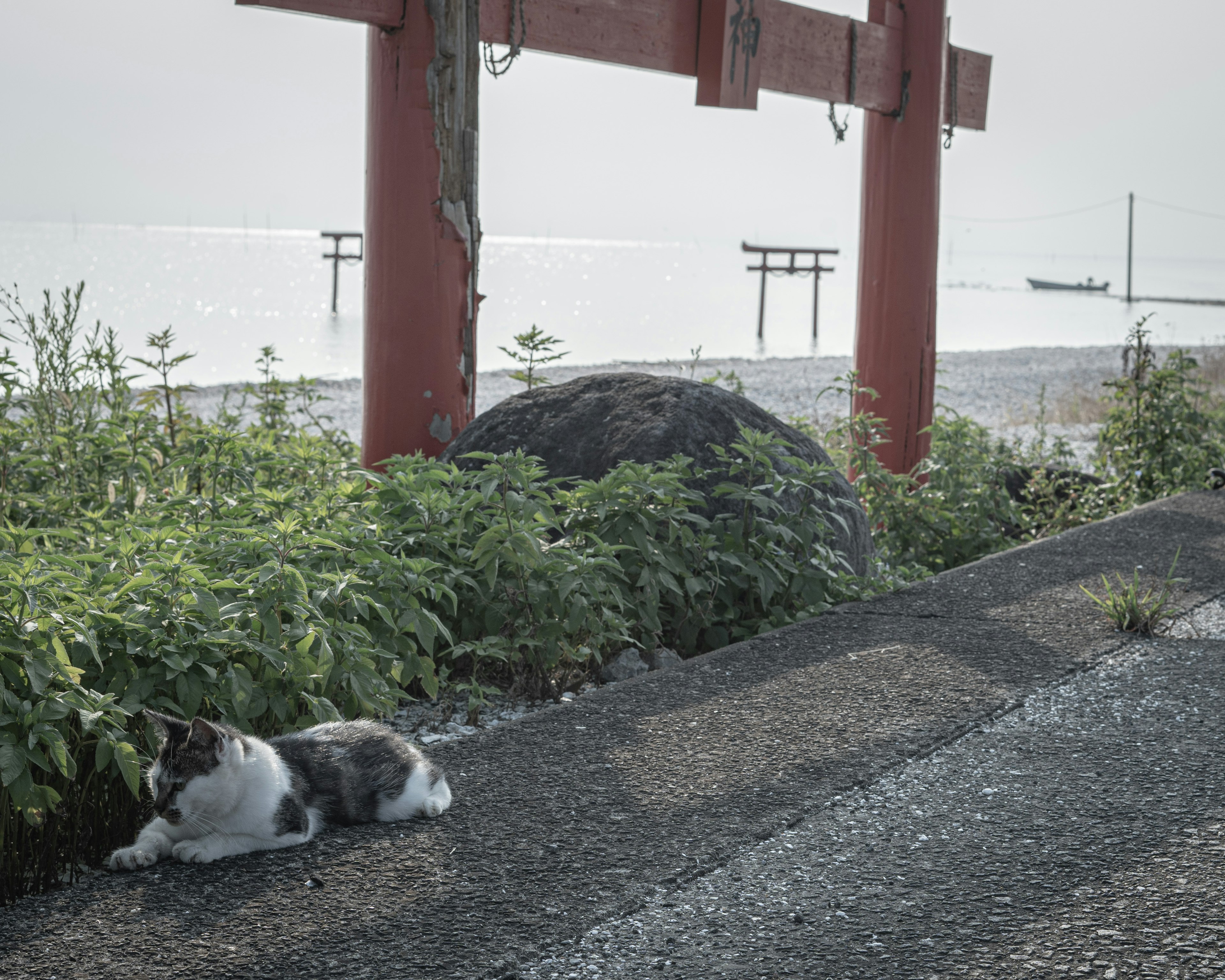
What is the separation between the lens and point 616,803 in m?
2.62

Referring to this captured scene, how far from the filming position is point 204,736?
2.29 metres

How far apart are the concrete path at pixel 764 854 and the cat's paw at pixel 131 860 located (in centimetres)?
4

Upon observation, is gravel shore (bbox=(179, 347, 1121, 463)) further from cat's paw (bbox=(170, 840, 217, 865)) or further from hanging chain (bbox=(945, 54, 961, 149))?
cat's paw (bbox=(170, 840, 217, 865))

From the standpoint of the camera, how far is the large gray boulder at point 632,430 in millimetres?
4766

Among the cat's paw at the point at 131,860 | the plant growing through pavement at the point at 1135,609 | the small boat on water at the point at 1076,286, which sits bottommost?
the cat's paw at the point at 131,860

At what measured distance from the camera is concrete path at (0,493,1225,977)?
2.03m

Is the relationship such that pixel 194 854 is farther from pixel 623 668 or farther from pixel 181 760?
pixel 623 668

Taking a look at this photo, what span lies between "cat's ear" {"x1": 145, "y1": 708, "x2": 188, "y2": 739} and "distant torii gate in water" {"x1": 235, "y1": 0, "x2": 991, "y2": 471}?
10.7 ft

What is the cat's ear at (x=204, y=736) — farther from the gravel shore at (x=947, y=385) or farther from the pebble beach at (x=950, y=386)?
the gravel shore at (x=947, y=385)

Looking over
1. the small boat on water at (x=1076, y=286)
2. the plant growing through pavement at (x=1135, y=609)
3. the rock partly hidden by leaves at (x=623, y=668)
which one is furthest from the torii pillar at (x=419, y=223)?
the small boat on water at (x=1076, y=286)

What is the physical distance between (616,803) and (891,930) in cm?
74

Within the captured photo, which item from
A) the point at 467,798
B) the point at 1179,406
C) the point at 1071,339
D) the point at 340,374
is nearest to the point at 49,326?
the point at 467,798

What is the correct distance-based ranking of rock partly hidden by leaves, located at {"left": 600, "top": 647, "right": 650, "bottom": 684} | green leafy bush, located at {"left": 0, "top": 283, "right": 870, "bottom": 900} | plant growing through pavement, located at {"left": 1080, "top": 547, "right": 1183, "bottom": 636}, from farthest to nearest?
1. plant growing through pavement, located at {"left": 1080, "top": 547, "right": 1183, "bottom": 636}
2. rock partly hidden by leaves, located at {"left": 600, "top": 647, "right": 650, "bottom": 684}
3. green leafy bush, located at {"left": 0, "top": 283, "right": 870, "bottom": 900}

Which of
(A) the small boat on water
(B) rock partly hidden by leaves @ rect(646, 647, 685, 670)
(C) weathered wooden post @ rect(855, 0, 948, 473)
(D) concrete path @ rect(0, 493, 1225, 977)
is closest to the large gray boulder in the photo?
(B) rock partly hidden by leaves @ rect(646, 647, 685, 670)
